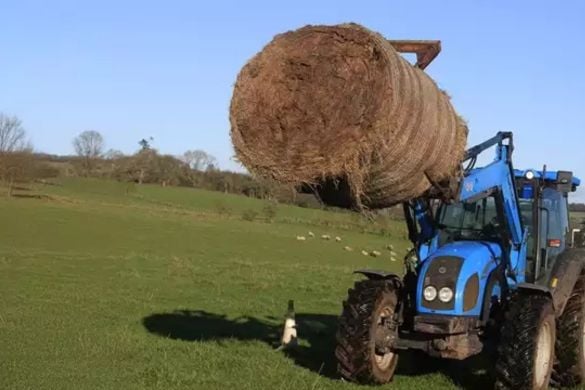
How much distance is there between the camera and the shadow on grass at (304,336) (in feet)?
32.7

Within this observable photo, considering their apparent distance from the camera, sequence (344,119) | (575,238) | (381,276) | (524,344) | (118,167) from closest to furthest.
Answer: (344,119) → (524,344) → (381,276) → (575,238) → (118,167)

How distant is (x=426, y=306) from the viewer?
852 centimetres

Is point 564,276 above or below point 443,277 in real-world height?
above

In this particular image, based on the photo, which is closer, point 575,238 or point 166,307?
point 575,238

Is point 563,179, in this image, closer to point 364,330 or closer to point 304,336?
point 364,330

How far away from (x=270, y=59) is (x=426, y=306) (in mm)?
3139

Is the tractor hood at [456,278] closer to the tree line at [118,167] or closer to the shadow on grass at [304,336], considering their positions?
the shadow on grass at [304,336]

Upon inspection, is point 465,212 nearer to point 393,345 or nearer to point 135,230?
point 393,345

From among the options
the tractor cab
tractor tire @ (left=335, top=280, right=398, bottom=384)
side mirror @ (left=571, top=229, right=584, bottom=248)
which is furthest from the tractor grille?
side mirror @ (left=571, top=229, right=584, bottom=248)

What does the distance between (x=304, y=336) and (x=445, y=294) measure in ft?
14.6

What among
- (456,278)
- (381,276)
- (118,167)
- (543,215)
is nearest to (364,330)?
(381,276)

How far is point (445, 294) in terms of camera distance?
842 centimetres

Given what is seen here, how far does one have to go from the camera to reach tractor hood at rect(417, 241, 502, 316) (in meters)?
8.40

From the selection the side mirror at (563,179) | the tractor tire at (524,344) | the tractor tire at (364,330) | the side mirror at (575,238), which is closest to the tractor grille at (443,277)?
the tractor tire at (364,330)
